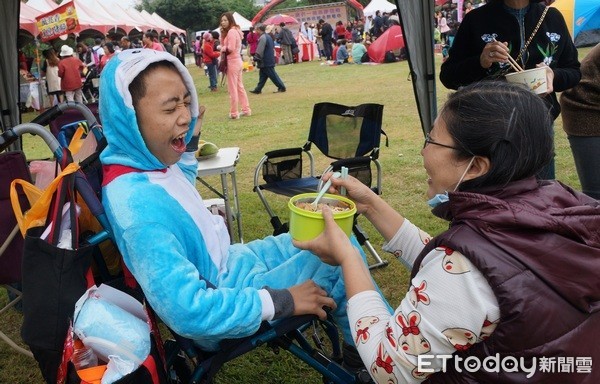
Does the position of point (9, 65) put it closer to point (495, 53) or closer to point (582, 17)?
point (495, 53)

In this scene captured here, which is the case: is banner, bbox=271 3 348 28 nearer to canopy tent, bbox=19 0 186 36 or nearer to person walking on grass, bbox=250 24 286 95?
canopy tent, bbox=19 0 186 36

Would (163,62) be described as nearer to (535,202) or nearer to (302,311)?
(302,311)

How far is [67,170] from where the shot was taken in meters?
1.84

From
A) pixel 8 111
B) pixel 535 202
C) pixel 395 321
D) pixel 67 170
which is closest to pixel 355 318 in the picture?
pixel 395 321

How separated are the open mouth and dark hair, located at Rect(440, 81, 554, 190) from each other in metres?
1.08

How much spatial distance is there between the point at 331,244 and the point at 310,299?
33 cm

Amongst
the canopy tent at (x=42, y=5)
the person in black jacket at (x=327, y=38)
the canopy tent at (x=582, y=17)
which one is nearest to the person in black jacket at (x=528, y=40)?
the canopy tent at (x=582, y=17)

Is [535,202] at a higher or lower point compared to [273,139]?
higher

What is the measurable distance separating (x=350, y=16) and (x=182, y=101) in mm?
52946

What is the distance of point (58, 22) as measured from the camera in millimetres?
16547

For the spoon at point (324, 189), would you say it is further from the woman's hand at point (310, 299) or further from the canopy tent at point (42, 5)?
the canopy tent at point (42, 5)

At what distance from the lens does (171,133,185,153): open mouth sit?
198 cm

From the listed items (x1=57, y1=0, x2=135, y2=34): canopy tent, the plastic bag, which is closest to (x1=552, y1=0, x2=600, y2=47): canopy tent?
the plastic bag

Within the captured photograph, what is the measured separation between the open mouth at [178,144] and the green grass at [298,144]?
1.42 metres
